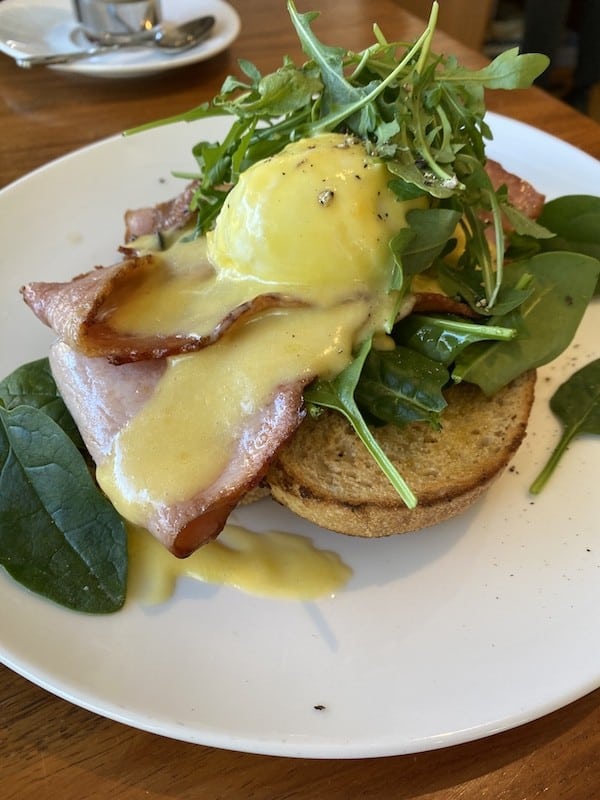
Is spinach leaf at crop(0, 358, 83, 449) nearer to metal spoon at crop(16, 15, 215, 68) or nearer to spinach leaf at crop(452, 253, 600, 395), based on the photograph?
spinach leaf at crop(452, 253, 600, 395)

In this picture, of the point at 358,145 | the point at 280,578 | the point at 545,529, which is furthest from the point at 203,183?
the point at 545,529

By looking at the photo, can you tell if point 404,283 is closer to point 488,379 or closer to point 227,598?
point 488,379

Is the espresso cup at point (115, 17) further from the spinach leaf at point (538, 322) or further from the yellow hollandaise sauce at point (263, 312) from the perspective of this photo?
the spinach leaf at point (538, 322)

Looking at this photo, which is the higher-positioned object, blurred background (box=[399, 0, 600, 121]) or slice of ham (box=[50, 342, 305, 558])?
slice of ham (box=[50, 342, 305, 558])

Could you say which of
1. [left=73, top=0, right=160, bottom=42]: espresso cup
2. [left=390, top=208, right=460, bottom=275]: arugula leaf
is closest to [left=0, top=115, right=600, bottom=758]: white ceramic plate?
[left=390, top=208, right=460, bottom=275]: arugula leaf

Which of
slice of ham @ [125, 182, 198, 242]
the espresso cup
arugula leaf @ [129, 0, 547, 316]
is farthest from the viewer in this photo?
the espresso cup

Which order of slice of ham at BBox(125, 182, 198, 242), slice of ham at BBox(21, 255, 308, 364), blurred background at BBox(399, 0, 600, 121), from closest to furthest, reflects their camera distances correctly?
slice of ham at BBox(21, 255, 308, 364), slice of ham at BBox(125, 182, 198, 242), blurred background at BBox(399, 0, 600, 121)

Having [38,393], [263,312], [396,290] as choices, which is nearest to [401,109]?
[396,290]

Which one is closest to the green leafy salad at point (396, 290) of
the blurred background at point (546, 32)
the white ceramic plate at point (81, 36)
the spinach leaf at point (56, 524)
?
the spinach leaf at point (56, 524)
